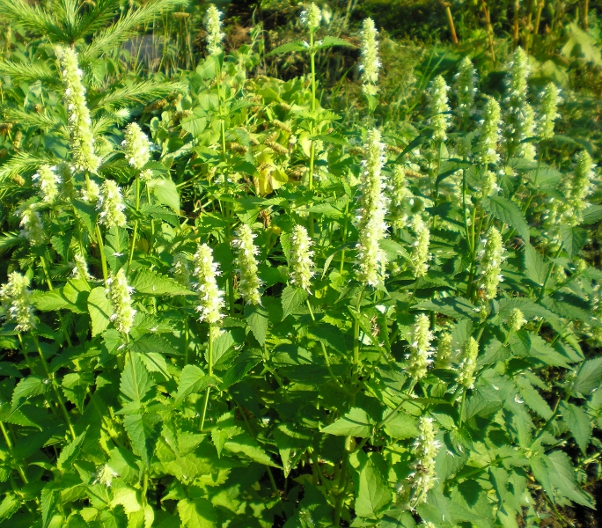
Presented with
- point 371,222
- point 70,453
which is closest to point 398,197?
point 371,222

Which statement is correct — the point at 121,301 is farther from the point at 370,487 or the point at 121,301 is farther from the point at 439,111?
the point at 439,111

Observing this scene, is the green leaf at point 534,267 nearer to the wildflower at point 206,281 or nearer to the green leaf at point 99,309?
the wildflower at point 206,281

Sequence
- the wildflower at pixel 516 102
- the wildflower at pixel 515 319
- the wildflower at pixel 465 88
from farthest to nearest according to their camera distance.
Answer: the wildflower at pixel 465 88 → the wildflower at pixel 516 102 → the wildflower at pixel 515 319

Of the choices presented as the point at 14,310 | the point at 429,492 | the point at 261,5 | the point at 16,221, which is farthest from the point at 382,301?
the point at 261,5

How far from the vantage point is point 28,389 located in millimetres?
2256

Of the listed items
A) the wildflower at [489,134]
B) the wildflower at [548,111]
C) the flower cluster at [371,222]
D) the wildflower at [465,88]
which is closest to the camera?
the flower cluster at [371,222]

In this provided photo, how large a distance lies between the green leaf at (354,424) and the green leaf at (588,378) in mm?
964

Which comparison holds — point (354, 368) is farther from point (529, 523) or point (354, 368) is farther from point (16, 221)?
point (16, 221)

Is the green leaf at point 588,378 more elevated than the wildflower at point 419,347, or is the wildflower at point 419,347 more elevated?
the wildflower at point 419,347

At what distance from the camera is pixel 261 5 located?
7727 mm

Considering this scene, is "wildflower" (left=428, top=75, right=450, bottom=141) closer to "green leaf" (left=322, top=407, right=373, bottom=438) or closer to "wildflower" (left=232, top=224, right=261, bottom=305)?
"wildflower" (left=232, top=224, right=261, bottom=305)

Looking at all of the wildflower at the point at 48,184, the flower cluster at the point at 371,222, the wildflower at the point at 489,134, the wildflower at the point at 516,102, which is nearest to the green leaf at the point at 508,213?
the wildflower at the point at 489,134

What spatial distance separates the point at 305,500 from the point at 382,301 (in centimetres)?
87

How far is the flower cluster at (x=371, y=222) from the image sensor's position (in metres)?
1.95
